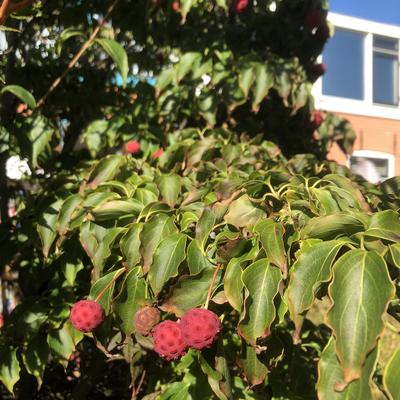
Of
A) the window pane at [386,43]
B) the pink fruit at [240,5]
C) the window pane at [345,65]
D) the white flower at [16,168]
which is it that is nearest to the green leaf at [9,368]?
the white flower at [16,168]

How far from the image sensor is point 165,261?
4.66 ft

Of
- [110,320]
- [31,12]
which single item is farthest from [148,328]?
[31,12]

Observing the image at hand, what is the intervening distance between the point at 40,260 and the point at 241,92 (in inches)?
44.2

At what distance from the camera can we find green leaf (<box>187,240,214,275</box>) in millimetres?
1408

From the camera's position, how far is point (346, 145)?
3273mm

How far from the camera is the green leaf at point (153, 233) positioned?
57.2 inches

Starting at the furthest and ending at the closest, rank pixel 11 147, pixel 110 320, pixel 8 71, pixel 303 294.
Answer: pixel 8 71 → pixel 11 147 → pixel 110 320 → pixel 303 294

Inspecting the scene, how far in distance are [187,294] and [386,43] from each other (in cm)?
1500

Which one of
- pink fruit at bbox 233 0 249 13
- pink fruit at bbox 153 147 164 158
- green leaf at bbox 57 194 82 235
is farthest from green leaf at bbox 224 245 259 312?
pink fruit at bbox 233 0 249 13

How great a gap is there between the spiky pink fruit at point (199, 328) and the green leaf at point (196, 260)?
163 mm

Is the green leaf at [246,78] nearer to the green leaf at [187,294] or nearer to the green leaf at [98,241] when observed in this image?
the green leaf at [98,241]

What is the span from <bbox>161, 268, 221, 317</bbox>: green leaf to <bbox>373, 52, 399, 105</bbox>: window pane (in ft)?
46.0

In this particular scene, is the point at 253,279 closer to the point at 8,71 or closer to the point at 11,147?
the point at 11,147

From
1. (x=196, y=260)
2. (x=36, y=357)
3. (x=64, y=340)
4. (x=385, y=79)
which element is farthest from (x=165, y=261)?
(x=385, y=79)
